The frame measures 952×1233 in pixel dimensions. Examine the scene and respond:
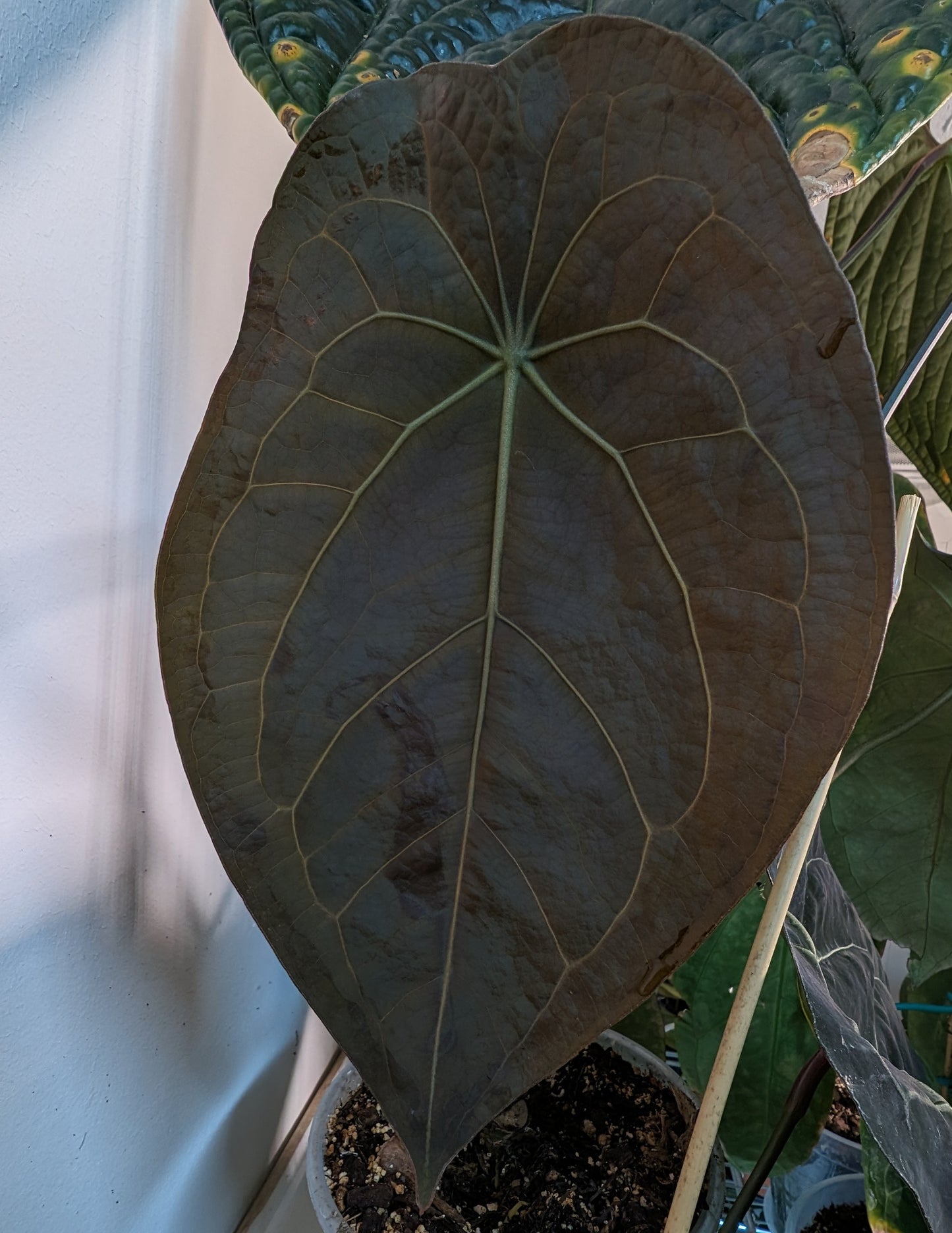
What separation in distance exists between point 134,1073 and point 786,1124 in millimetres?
492

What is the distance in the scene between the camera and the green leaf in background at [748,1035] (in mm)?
743

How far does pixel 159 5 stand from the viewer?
508 millimetres

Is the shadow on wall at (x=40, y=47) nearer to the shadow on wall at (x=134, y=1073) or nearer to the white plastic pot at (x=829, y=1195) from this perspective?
the shadow on wall at (x=134, y=1073)

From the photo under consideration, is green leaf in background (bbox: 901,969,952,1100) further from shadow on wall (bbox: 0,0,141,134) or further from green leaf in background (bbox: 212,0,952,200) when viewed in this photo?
shadow on wall (bbox: 0,0,141,134)

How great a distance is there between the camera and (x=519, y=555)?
372mm

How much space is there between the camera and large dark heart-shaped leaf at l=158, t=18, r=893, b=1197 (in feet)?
0.97

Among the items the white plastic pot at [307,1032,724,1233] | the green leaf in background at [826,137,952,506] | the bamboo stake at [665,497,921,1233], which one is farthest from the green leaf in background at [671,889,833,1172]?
the green leaf in background at [826,137,952,506]

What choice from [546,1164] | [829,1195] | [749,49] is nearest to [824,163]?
[749,49]

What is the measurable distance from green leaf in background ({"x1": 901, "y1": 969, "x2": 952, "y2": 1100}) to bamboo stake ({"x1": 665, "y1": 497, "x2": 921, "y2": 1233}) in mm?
578

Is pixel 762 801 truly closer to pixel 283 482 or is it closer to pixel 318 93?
pixel 283 482

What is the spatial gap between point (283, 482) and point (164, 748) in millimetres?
336

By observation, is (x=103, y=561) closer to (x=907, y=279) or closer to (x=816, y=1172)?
(x=907, y=279)

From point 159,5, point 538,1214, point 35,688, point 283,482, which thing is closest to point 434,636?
point 283,482

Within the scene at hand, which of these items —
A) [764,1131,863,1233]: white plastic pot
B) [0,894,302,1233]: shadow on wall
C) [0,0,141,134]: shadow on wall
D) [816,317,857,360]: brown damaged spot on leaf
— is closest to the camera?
[816,317,857,360]: brown damaged spot on leaf
